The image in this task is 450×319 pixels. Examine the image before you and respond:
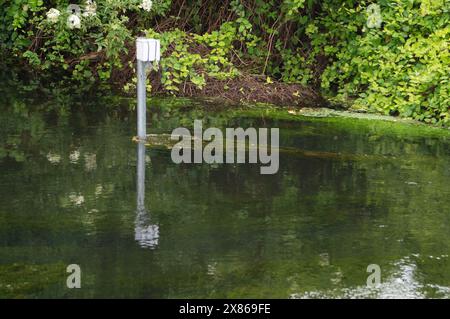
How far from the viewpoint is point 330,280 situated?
244 inches

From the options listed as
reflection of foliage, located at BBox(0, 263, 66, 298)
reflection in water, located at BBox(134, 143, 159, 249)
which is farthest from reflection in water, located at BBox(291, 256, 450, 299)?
reflection of foliage, located at BBox(0, 263, 66, 298)

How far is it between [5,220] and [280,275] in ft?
7.34

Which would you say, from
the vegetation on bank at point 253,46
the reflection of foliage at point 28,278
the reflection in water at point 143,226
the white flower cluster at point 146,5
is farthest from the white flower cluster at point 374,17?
the reflection of foliage at point 28,278

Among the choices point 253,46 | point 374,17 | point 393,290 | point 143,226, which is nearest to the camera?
point 393,290

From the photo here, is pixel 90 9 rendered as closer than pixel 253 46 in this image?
Yes

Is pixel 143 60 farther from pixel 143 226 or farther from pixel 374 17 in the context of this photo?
pixel 374 17

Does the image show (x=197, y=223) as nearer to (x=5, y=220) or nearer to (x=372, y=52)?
(x=5, y=220)

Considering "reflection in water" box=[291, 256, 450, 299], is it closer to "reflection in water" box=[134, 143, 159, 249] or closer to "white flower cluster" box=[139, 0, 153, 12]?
"reflection in water" box=[134, 143, 159, 249]

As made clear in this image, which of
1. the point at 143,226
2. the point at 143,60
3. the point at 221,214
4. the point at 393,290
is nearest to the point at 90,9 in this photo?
the point at 143,60

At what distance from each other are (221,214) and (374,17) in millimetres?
5130

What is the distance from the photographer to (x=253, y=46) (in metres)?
13.3

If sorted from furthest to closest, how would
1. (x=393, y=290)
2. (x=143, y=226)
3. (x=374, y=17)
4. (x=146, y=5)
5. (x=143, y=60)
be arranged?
(x=146, y=5) < (x=374, y=17) < (x=143, y=60) < (x=143, y=226) < (x=393, y=290)
